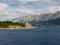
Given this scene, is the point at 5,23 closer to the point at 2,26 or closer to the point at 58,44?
the point at 2,26

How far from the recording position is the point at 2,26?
159375 millimetres

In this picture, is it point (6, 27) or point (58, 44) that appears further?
point (6, 27)

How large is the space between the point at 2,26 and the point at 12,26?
702 cm

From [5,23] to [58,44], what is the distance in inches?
4550

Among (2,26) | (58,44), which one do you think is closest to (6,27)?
(2,26)

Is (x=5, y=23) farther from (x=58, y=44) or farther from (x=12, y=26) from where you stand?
(x=58, y=44)

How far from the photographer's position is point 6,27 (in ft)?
517

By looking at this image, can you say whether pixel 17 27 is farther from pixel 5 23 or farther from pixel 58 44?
pixel 58 44

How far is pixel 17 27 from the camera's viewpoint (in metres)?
158

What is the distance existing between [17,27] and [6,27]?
762cm

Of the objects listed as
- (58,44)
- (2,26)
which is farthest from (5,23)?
(58,44)

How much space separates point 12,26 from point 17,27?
489 cm

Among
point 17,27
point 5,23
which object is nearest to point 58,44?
point 17,27

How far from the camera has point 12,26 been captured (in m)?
161
